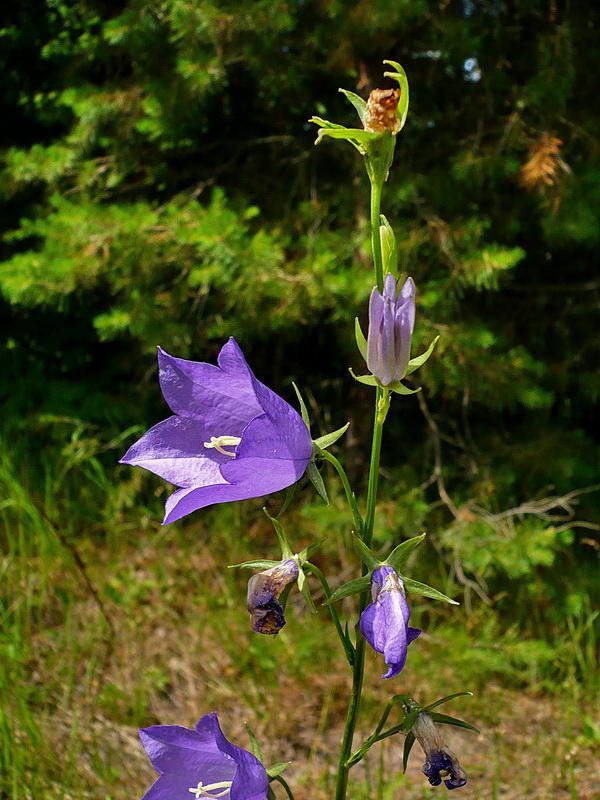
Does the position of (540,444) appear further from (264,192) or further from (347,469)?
(264,192)

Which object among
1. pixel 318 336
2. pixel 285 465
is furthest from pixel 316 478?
pixel 318 336

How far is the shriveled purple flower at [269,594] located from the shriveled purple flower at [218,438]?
0.41 ft

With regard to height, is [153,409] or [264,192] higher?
[264,192]

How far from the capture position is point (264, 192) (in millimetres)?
3400

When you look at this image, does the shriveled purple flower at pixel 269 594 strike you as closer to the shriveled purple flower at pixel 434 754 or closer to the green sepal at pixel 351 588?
the green sepal at pixel 351 588

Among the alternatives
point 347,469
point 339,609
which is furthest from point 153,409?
point 339,609

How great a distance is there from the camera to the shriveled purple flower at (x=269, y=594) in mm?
1063

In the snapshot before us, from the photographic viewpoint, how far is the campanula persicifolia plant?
978 mm

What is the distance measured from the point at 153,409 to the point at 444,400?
1.51 m

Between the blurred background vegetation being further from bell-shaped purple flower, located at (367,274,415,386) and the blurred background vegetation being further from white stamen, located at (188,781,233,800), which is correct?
bell-shaped purple flower, located at (367,274,415,386)

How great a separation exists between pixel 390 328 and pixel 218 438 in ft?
1.08

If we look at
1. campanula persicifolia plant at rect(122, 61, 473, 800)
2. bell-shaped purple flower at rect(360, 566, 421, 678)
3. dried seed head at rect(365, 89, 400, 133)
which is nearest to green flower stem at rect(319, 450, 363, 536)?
campanula persicifolia plant at rect(122, 61, 473, 800)

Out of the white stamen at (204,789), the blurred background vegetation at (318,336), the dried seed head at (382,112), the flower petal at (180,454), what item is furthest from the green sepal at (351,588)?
the blurred background vegetation at (318,336)

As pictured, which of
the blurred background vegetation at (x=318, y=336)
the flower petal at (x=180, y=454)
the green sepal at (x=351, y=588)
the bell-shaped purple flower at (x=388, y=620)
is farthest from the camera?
the blurred background vegetation at (x=318, y=336)
